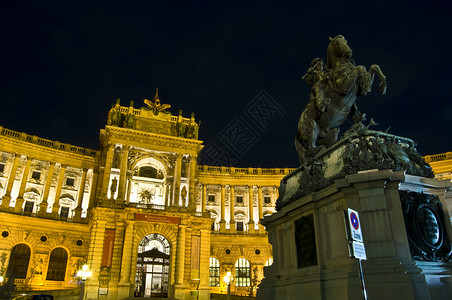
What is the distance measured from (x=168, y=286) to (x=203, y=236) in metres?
6.29

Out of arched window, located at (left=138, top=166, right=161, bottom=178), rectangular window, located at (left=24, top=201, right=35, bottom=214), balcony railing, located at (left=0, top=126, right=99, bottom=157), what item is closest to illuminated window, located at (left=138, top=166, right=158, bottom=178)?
arched window, located at (left=138, top=166, right=161, bottom=178)

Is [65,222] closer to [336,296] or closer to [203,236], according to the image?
[203,236]

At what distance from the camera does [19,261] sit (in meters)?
36.2

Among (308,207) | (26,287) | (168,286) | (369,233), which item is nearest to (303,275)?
(308,207)

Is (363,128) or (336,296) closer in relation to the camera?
(336,296)

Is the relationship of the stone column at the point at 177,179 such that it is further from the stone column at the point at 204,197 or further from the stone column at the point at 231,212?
the stone column at the point at 231,212

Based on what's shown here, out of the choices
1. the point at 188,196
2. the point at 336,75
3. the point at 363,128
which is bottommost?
the point at 363,128

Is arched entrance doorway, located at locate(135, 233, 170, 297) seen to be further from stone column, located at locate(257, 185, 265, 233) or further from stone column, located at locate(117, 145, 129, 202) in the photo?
stone column, located at locate(257, 185, 265, 233)

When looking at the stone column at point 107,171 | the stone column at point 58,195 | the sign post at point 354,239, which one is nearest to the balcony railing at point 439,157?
the stone column at point 107,171

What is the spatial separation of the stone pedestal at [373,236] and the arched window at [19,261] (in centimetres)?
3648

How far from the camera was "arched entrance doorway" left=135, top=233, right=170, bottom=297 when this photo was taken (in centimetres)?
3397

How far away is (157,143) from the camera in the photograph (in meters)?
41.1

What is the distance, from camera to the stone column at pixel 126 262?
31.5 metres

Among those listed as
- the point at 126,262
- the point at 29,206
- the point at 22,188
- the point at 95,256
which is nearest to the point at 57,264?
the point at 29,206
